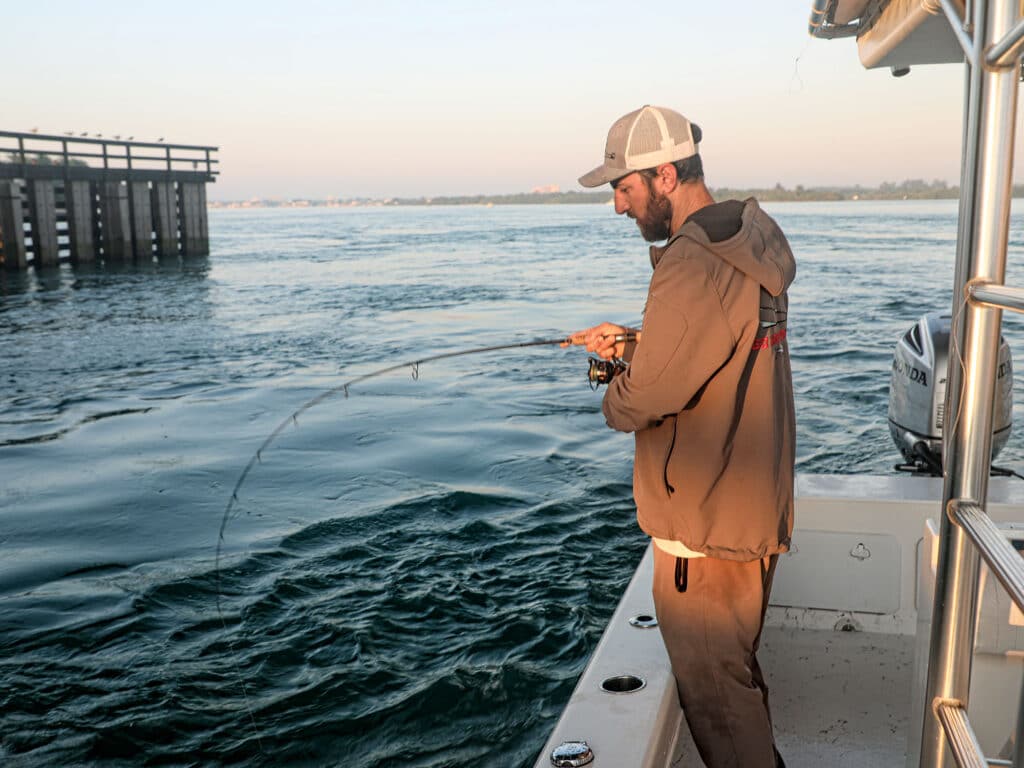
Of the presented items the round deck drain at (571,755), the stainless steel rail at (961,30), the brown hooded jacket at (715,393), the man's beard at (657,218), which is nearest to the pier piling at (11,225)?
the man's beard at (657,218)

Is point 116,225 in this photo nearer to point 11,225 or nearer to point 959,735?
point 11,225

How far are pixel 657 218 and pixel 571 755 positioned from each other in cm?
126

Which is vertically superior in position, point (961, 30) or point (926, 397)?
point (961, 30)

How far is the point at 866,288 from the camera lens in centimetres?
2058

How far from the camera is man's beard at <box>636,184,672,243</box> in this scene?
7.79 feet

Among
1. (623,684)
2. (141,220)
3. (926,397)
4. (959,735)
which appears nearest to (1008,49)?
(959,735)

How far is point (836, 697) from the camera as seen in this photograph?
10.7 feet

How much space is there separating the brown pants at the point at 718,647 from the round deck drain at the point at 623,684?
15 cm

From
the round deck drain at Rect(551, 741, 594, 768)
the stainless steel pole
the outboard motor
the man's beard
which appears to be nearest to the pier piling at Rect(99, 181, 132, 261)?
the outboard motor

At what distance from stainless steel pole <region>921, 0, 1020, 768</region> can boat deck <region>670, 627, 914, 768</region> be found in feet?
5.03

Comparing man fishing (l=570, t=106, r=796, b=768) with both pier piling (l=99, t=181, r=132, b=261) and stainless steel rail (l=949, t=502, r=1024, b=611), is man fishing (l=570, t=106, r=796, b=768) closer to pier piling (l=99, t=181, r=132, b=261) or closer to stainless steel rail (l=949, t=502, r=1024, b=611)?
stainless steel rail (l=949, t=502, r=1024, b=611)

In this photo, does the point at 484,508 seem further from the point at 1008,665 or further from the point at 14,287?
the point at 14,287

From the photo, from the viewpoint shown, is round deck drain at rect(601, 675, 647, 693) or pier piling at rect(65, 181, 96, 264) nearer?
round deck drain at rect(601, 675, 647, 693)

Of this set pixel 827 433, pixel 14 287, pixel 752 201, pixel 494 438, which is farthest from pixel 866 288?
pixel 752 201
